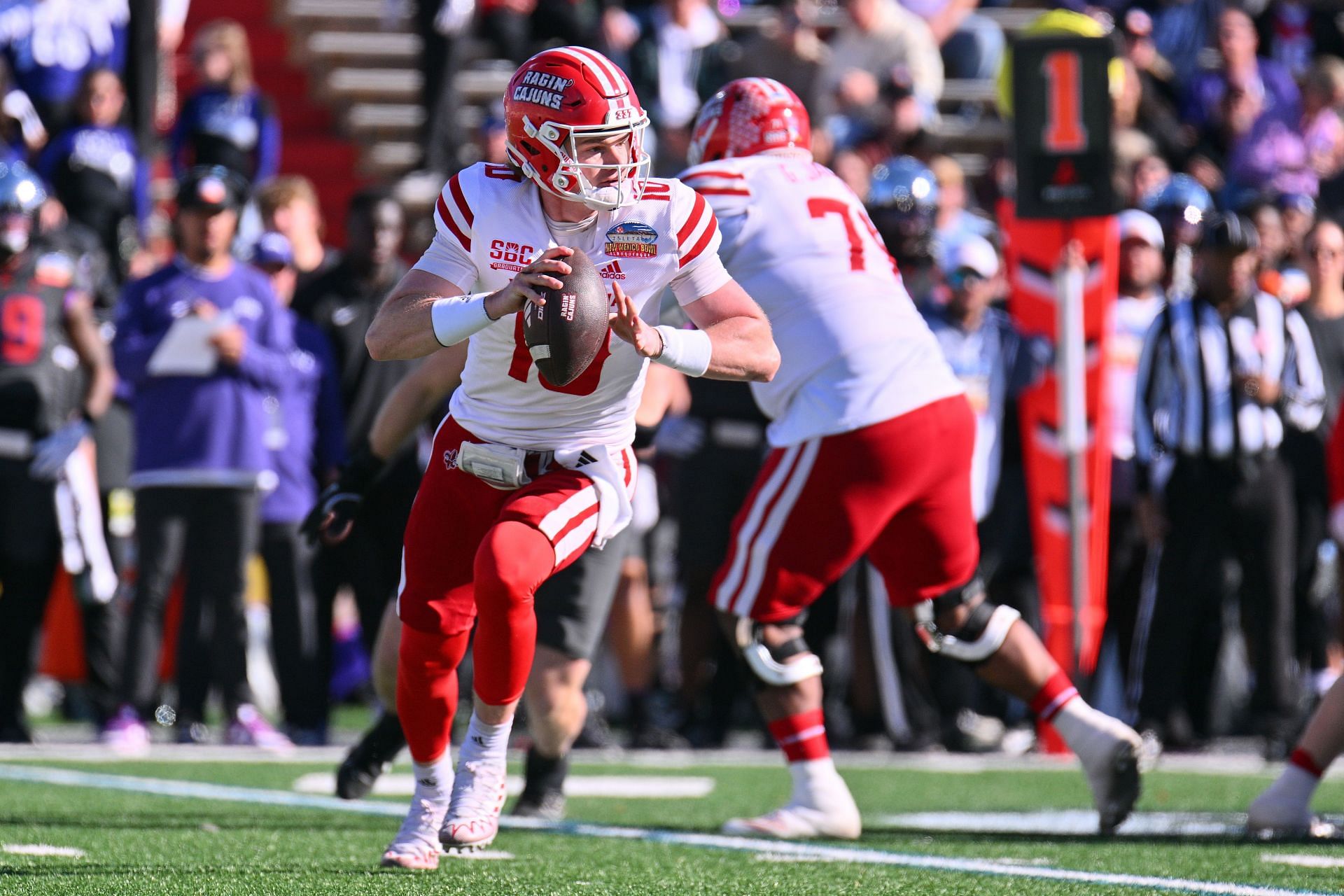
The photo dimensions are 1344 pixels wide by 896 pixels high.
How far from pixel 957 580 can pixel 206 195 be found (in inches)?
155

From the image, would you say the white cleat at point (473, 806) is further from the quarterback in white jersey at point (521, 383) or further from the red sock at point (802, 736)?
the red sock at point (802, 736)

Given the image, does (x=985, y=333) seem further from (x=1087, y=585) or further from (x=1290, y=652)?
(x=1290, y=652)

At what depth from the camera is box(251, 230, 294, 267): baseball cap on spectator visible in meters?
8.84

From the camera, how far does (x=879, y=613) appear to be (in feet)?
27.6

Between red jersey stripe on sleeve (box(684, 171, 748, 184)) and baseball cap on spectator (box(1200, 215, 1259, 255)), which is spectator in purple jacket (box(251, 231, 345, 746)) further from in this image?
baseball cap on spectator (box(1200, 215, 1259, 255))

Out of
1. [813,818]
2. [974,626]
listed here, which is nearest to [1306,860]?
[974,626]

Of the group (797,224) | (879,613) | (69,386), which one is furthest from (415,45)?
(797,224)

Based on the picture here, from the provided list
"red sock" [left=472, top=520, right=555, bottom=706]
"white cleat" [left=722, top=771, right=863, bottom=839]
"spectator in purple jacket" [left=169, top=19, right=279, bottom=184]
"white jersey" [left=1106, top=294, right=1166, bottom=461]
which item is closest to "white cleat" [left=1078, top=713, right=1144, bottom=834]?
"white cleat" [left=722, top=771, right=863, bottom=839]

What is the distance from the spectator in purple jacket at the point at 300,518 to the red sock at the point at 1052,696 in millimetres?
3584

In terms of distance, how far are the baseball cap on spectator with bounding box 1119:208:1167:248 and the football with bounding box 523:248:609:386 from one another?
558 cm

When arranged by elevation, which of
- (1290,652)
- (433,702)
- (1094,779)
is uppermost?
(433,702)

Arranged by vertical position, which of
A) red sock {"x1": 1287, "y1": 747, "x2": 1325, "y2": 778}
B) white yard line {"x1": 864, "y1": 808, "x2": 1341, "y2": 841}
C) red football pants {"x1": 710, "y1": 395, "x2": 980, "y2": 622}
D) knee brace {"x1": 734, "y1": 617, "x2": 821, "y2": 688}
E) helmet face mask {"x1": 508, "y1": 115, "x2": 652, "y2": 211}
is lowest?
white yard line {"x1": 864, "y1": 808, "x2": 1341, "y2": 841}

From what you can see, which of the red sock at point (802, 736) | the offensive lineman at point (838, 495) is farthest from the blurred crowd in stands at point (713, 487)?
the red sock at point (802, 736)

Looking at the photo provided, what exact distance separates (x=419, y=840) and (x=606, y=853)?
0.63 metres
